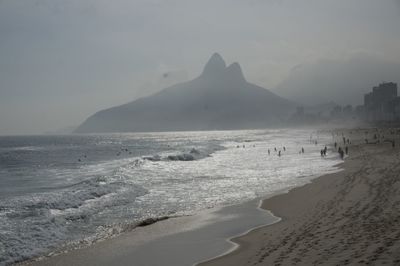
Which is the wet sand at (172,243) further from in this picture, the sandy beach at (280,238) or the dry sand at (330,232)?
the dry sand at (330,232)

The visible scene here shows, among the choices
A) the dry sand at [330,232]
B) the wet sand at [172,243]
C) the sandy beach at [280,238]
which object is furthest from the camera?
the wet sand at [172,243]

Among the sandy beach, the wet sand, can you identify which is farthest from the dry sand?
the wet sand

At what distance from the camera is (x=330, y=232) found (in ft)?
41.7

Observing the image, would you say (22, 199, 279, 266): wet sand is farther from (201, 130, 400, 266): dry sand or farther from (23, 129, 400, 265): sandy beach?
(201, 130, 400, 266): dry sand

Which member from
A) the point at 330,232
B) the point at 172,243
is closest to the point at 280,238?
the point at 330,232

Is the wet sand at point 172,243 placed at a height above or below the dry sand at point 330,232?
below

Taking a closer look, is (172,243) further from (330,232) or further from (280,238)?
(330,232)

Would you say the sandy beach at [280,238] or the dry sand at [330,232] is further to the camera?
the sandy beach at [280,238]

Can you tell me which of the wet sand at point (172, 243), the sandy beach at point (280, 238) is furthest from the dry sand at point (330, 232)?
the wet sand at point (172, 243)

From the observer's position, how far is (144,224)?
16938 millimetres

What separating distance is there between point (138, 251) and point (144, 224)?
13.3 ft

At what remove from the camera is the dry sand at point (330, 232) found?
1006cm

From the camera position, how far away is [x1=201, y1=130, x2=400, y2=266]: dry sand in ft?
33.0

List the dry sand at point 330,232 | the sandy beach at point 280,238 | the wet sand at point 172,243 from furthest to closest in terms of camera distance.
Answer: the wet sand at point 172,243
the sandy beach at point 280,238
the dry sand at point 330,232
